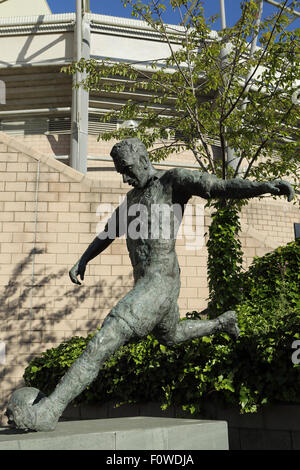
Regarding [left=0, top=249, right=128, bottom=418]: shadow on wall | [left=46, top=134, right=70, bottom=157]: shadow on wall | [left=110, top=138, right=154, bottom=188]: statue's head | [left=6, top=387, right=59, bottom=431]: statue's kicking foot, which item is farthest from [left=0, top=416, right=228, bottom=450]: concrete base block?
[left=46, top=134, right=70, bottom=157]: shadow on wall

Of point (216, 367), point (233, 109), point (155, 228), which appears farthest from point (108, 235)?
point (233, 109)

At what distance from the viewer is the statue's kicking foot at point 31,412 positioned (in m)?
2.28

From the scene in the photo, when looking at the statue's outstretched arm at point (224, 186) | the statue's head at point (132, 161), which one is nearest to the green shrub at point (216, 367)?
the statue's outstretched arm at point (224, 186)

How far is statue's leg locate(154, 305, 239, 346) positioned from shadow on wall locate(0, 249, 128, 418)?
4576 millimetres

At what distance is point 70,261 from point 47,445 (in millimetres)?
6012

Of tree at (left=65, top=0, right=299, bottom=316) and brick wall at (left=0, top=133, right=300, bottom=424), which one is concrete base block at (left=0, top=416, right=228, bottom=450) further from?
brick wall at (left=0, top=133, right=300, bottom=424)

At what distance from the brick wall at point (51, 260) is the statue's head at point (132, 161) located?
195 inches

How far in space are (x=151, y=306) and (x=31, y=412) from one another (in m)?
0.94

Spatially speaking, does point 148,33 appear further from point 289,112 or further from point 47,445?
point 47,445

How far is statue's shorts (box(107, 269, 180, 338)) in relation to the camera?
8.91 feet

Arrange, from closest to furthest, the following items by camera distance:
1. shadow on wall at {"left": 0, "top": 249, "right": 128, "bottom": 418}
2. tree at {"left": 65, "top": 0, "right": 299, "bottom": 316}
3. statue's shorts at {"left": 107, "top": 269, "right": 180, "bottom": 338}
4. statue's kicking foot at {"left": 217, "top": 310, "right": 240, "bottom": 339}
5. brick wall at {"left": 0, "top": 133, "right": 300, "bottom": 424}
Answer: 1. statue's shorts at {"left": 107, "top": 269, "right": 180, "bottom": 338}
2. statue's kicking foot at {"left": 217, "top": 310, "right": 240, "bottom": 339}
3. tree at {"left": 65, "top": 0, "right": 299, "bottom": 316}
4. shadow on wall at {"left": 0, "top": 249, "right": 128, "bottom": 418}
5. brick wall at {"left": 0, "top": 133, "right": 300, "bottom": 424}

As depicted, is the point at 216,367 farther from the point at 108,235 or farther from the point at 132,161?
the point at 132,161

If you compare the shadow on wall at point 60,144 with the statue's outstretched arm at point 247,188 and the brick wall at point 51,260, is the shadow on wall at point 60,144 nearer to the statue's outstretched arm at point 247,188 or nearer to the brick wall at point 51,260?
the brick wall at point 51,260
